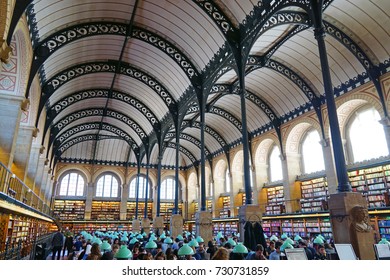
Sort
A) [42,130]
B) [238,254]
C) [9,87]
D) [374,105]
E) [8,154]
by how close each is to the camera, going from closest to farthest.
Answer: [238,254]
[8,154]
[9,87]
[374,105]
[42,130]

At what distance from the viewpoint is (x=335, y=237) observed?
5.66m

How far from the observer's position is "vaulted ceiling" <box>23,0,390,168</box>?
10531 mm

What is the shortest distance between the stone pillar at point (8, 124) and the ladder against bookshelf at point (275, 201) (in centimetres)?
1445

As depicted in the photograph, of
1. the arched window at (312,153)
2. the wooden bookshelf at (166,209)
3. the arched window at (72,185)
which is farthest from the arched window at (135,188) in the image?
the arched window at (312,153)

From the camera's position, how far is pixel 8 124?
9016mm

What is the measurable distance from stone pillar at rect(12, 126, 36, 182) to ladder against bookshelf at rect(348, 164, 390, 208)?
48.4ft

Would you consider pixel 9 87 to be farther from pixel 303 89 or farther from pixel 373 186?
pixel 373 186

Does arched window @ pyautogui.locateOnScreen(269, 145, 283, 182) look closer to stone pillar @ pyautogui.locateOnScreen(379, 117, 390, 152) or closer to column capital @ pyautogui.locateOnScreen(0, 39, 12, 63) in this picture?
stone pillar @ pyautogui.locateOnScreen(379, 117, 390, 152)

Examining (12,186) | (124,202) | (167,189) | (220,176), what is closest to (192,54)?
(12,186)

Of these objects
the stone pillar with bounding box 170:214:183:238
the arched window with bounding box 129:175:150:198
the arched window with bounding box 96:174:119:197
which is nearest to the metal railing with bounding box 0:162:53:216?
the stone pillar with bounding box 170:214:183:238

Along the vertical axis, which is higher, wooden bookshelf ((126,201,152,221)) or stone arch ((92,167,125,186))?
stone arch ((92,167,125,186))

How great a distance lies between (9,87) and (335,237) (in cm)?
1119
